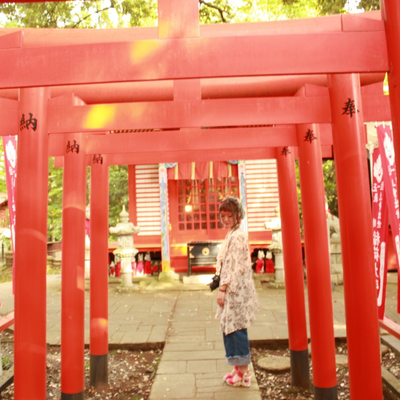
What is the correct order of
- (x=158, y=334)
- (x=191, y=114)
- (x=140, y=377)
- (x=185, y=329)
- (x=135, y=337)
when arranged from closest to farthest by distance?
(x=191, y=114) → (x=140, y=377) → (x=135, y=337) → (x=158, y=334) → (x=185, y=329)

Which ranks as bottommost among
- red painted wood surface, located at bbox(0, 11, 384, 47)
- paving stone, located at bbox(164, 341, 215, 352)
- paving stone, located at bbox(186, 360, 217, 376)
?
paving stone, located at bbox(186, 360, 217, 376)

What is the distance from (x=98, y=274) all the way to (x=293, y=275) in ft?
6.30

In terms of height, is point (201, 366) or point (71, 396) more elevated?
point (71, 396)

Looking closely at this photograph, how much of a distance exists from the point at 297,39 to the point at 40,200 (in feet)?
5.92

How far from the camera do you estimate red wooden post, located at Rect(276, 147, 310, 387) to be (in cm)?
387

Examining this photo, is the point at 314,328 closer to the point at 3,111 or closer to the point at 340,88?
the point at 340,88

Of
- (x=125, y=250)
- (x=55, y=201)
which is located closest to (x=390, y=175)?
(x=125, y=250)

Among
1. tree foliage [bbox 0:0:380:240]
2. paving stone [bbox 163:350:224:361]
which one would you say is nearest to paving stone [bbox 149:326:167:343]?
paving stone [bbox 163:350:224:361]

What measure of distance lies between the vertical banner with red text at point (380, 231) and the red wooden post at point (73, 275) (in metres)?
3.03

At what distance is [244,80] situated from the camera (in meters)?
3.16

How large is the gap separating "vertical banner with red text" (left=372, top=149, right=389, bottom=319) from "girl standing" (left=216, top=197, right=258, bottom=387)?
62.9 inches

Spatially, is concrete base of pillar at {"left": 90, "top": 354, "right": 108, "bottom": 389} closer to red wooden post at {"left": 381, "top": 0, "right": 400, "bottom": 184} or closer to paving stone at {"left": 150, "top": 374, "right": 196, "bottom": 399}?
paving stone at {"left": 150, "top": 374, "right": 196, "bottom": 399}

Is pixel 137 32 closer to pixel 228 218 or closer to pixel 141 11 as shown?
pixel 228 218

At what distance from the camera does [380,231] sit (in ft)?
14.6
